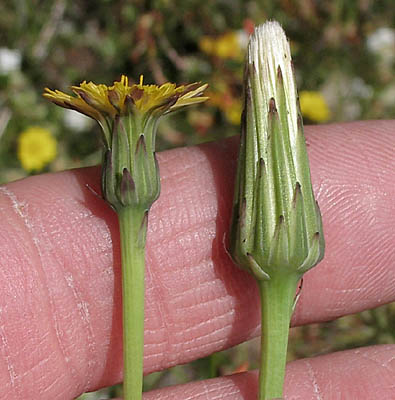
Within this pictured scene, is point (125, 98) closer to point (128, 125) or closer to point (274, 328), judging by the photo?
point (128, 125)

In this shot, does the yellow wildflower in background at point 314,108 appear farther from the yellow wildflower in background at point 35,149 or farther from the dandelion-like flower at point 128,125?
the dandelion-like flower at point 128,125

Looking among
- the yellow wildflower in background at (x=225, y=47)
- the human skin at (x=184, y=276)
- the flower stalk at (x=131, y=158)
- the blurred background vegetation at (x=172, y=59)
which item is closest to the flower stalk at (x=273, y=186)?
the flower stalk at (x=131, y=158)

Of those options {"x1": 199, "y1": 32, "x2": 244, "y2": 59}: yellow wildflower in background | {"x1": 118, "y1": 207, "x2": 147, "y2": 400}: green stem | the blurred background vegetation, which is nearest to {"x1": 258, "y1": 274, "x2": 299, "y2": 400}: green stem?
{"x1": 118, "y1": 207, "x2": 147, "y2": 400}: green stem

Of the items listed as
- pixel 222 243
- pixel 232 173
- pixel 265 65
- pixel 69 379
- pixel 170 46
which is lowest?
pixel 69 379

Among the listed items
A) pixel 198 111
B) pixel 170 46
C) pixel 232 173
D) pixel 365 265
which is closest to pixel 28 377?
pixel 232 173

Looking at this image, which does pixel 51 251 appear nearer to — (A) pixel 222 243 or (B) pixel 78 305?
(B) pixel 78 305

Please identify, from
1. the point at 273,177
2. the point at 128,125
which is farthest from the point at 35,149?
the point at 273,177

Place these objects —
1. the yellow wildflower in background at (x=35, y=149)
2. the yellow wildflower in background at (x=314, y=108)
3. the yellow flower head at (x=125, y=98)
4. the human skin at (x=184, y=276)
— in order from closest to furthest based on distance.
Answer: the yellow flower head at (x=125, y=98) → the human skin at (x=184, y=276) → the yellow wildflower in background at (x=35, y=149) → the yellow wildflower in background at (x=314, y=108)
